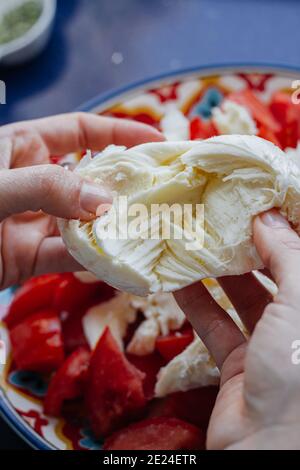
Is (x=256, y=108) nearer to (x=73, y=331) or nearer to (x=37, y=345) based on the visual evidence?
(x=73, y=331)

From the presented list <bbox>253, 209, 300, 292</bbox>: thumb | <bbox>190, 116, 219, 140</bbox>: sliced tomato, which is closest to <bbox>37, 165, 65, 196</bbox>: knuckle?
<bbox>253, 209, 300, 292</bbox>: thumb

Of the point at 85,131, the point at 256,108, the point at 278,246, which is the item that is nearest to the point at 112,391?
the point at 278,246

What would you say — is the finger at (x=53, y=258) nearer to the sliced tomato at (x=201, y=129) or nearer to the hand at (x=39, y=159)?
the hand at (x=39, y=159)

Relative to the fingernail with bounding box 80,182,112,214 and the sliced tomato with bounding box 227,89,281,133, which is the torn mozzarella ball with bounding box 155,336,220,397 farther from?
the sliced tomato with bounding box 227,89,281,133

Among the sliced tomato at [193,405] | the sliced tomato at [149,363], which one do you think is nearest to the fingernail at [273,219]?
the sliced tomato at [193,405]

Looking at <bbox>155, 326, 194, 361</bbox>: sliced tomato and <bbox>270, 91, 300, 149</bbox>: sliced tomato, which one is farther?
<bbox>270, 91, 300, 149</bbox>: sliced tomato

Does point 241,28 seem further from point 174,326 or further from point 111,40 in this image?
point 174,326
